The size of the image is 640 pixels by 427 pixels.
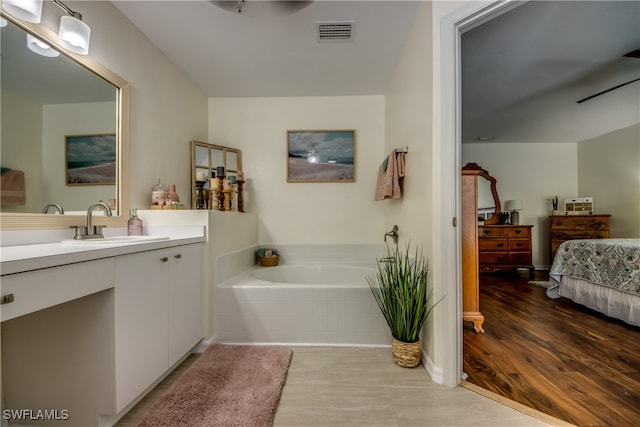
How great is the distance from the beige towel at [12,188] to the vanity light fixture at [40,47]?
0.61 metres

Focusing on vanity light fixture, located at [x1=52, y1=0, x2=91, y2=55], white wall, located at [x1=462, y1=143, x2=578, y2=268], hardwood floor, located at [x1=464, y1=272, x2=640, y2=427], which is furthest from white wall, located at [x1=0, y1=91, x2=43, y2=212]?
white wall, located at [x1=462, y1=143, x2=578, y2=268]

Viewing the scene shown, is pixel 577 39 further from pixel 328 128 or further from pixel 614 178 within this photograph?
pixel 614 178

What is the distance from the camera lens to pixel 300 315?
1.80m

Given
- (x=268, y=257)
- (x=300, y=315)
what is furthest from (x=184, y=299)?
(x=268, y=257)

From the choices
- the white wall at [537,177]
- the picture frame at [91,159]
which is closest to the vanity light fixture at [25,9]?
the picture frame at [91,159]

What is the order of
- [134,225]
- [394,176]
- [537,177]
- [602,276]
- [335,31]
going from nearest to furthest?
1. [134,225]
2. [335,31]
3. [394,176]
4. [602,276]
5. [537,177]

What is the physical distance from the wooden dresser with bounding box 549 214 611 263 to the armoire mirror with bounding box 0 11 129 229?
18.1ft

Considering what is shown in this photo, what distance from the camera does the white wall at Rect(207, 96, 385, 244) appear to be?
2785 mm

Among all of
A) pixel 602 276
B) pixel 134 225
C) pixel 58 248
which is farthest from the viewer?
pixel 602 276

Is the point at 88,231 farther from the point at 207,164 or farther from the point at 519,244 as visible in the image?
the point at 519,244

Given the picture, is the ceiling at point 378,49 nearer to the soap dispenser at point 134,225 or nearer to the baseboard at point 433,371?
the soap dispenser at point 134,225

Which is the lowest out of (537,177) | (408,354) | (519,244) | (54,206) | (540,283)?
(540,283)

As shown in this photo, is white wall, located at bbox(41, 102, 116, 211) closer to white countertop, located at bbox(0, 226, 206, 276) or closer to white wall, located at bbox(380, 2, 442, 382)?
white countertop, located at bbox(0, 226, 206, 276)

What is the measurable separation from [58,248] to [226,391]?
3.34ft
